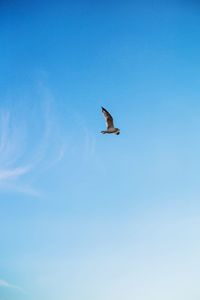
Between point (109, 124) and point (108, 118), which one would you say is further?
point (109, 124)

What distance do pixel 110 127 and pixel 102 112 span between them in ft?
6.20

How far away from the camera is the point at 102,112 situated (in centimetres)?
5022

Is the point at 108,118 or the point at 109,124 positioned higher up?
the point at 108,118

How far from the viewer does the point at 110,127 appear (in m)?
51.3
